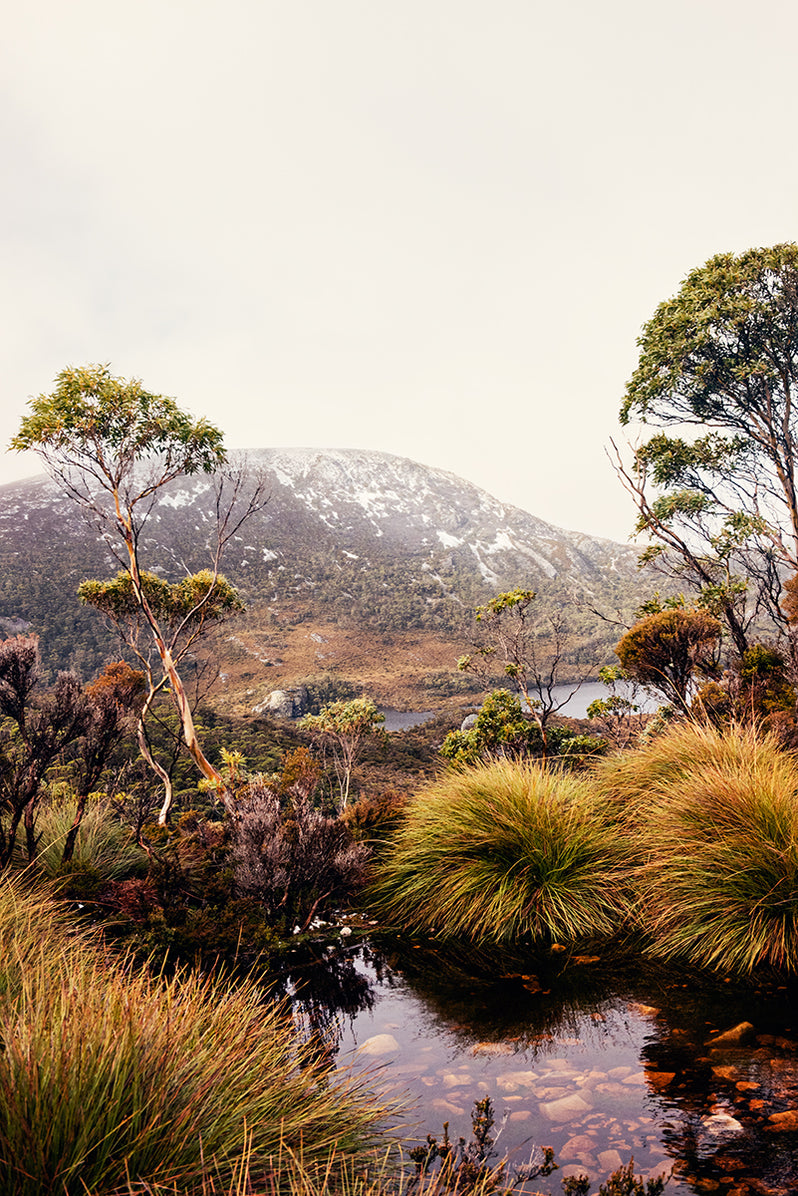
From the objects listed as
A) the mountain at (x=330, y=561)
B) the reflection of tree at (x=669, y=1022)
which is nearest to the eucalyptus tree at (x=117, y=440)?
the reflection of tree at (x=669, y=1022)

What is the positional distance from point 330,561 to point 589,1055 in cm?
9604

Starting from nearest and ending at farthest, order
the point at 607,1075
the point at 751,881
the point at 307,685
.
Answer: the point at 607,1075
the point at 751,881
the point at 307,685

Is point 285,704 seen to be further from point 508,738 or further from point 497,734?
point 508,738

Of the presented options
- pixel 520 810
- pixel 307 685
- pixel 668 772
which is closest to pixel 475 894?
pixel 520 810

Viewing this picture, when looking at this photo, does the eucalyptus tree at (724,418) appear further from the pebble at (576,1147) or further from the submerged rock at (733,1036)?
the pebble at (576,1147)

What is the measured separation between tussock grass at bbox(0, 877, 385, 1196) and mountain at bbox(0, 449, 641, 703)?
3298 cm

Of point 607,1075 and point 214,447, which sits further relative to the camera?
point 214,447

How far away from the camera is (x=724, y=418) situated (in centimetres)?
1486

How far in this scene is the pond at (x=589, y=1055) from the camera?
2320mm

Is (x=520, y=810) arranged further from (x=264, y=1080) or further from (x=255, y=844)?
(x=264, y=1080)

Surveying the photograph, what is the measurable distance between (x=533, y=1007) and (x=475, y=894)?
1314 mm

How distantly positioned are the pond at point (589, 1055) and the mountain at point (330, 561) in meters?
31.0

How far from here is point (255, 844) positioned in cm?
544

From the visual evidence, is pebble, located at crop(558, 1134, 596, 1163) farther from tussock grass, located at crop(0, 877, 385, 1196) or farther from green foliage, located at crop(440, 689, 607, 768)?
green foliage, located at crop(440, 689, 607, 768)
